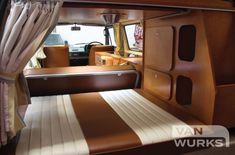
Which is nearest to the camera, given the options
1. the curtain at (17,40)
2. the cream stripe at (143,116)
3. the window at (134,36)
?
the curtain at (17,40)

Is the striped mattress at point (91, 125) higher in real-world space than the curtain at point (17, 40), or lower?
lower

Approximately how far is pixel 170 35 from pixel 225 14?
1.33ft

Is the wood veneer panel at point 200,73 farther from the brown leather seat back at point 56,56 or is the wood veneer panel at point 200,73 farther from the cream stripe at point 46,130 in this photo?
the brown leather seat back at point 56,56

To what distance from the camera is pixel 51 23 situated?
847mm

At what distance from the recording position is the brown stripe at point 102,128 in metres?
0.95

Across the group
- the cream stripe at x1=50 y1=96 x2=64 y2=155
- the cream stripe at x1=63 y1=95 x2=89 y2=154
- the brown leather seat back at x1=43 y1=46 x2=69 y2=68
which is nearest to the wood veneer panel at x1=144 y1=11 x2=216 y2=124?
the cream stripe at x1=63 y1=95 x2=89 y2=154

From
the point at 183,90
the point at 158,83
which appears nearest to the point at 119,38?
the point at 158,83

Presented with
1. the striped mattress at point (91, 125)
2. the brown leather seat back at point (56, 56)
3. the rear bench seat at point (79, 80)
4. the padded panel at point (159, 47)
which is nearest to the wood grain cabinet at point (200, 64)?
the padded panel at point (159, 47)

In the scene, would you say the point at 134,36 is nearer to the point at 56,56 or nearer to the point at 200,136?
the point at 56,56

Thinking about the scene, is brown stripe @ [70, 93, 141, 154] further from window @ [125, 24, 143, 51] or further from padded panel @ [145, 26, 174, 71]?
window @ [125, 24, 143, 51]

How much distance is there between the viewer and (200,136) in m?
1.08

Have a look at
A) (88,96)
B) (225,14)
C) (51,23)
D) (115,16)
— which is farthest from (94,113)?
(225,14)

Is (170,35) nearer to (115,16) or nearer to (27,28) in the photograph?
(115,16)

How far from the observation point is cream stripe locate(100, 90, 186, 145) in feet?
3.39
